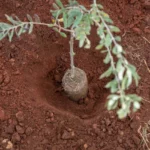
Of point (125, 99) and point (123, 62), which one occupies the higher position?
point (123, 62)

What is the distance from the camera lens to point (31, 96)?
7.91 ft

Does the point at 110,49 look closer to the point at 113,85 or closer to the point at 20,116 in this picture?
the point at 113,85

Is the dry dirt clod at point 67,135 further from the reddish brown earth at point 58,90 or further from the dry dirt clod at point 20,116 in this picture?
the dry dirt clod at point 20,116

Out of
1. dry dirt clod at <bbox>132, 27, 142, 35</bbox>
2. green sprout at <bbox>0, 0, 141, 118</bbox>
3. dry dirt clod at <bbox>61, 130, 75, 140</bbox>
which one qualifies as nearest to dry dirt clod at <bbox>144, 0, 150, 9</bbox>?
dry dirt clod at <bbox>132, 27, 142, 35</bbox>

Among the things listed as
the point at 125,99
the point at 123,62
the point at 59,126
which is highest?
the point at 123,62

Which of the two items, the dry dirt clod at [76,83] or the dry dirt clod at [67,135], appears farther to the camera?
the dry dirt clod at [76,83]

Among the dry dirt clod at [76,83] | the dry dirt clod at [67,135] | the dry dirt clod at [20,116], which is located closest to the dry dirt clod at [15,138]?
the dry dirt clod at [20,116]

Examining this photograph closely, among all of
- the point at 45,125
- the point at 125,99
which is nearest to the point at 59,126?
the point at 45,125

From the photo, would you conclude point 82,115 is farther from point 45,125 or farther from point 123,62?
point 123,62

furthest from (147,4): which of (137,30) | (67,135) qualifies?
(67,135)

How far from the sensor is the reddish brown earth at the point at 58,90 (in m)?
2.26

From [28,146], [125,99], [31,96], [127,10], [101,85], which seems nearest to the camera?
[125,99]

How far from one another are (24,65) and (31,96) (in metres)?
0.25

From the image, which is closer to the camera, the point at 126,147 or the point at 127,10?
the point at 126,147
